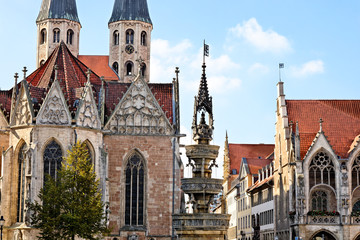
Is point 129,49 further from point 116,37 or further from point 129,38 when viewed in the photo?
point 116,37

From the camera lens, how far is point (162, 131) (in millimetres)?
57375

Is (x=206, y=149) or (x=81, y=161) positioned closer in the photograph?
(x=206, y=149)

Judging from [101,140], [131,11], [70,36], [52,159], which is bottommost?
[52,159]

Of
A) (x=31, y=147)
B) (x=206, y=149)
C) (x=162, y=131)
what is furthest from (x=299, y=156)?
(x=206, y=149)

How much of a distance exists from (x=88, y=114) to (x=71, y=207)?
10.1m

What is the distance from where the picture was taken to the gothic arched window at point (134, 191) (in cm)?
5606

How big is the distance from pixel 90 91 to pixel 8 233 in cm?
1214

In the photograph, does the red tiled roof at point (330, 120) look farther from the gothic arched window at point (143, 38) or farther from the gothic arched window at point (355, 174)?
the gothic arched window at point (143, 38)

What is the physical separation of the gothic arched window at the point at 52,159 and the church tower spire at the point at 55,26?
30.2 meters

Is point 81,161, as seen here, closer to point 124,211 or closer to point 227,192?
point 124,211

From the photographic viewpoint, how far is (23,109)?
5475 centimetres

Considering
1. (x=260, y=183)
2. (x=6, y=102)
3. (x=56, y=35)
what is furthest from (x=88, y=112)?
(x=56, y=35)

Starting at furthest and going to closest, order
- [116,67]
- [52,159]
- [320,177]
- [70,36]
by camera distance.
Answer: [116,67], [70,36], [320,177], [52,159]

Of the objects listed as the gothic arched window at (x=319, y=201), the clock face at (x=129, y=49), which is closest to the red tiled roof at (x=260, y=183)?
the gothic arched window at (x=319, y=201)
